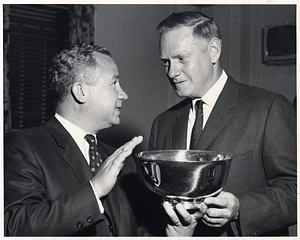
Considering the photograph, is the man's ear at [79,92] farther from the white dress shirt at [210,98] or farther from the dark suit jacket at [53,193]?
the white dress shirt at [210,98]

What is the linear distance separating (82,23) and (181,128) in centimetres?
117

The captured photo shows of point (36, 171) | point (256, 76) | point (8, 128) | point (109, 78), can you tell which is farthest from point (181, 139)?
point (256, 76)

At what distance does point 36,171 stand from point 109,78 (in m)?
0.39

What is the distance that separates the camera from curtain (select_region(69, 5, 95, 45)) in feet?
7.50

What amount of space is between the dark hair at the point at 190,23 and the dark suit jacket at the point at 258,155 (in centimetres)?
24

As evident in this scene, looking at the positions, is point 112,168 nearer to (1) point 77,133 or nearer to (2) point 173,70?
(1) point 77,133

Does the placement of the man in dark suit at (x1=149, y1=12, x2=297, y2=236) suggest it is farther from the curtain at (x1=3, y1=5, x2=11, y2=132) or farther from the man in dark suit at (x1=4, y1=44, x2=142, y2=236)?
the curtain at (x1=3, y1=5, x2=11, y2=132)

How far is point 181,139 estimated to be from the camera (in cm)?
141

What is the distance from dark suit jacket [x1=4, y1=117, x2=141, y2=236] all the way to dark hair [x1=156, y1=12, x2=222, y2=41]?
0.51 metres

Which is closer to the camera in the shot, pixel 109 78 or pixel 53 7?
pixel 109 78

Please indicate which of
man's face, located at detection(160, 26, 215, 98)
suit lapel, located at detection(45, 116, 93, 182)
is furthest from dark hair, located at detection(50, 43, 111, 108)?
man's face, located at detection(160, 26, 215, 98)

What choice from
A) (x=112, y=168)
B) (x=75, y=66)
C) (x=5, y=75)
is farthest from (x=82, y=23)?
(x=112, y=168)

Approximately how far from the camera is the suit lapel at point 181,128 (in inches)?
55.2

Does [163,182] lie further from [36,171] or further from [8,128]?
[8,128]
